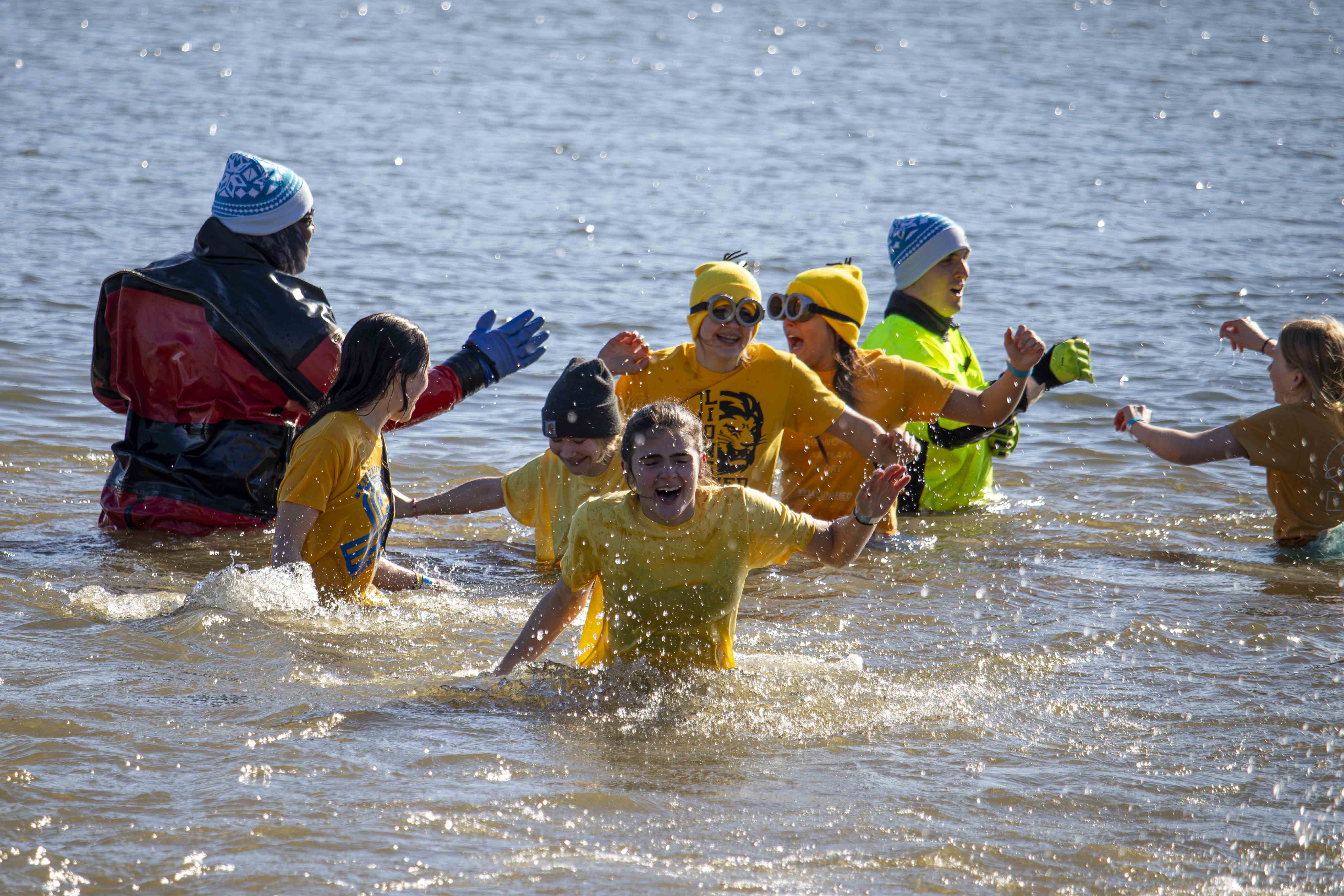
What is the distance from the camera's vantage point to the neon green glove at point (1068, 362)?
6.93m

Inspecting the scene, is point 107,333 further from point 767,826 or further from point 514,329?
point 767,826

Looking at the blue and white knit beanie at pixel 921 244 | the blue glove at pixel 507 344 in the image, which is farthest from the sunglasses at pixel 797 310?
the blue glove at pixel 507 344

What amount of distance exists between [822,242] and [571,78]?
15064 mm

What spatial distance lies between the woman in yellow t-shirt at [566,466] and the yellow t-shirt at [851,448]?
1131mm

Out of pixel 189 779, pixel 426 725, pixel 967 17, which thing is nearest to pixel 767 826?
pixel 426 725

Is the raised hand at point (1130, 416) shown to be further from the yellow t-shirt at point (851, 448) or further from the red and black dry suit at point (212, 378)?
the red and black dry suit at point (212, 378)

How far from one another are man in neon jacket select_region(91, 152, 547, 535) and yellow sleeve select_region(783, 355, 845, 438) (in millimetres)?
1204

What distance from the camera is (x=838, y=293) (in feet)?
23.1

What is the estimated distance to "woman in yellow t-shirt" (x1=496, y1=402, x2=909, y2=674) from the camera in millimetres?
4820

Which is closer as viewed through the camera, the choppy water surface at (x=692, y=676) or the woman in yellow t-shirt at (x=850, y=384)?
the choppy water surface at (x=692, y=676)

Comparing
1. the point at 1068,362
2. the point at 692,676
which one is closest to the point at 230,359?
the point at 692,676

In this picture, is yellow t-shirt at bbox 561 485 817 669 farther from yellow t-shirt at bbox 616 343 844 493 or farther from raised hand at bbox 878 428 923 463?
yellow t-shirt at bbox 616 343 844 493

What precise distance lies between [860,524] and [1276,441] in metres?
3.27

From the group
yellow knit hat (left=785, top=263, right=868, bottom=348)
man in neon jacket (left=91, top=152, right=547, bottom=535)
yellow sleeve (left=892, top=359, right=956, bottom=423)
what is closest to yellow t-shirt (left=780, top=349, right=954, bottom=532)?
yellow sleeve (left=892, top=359, right=956, bottom=423)
